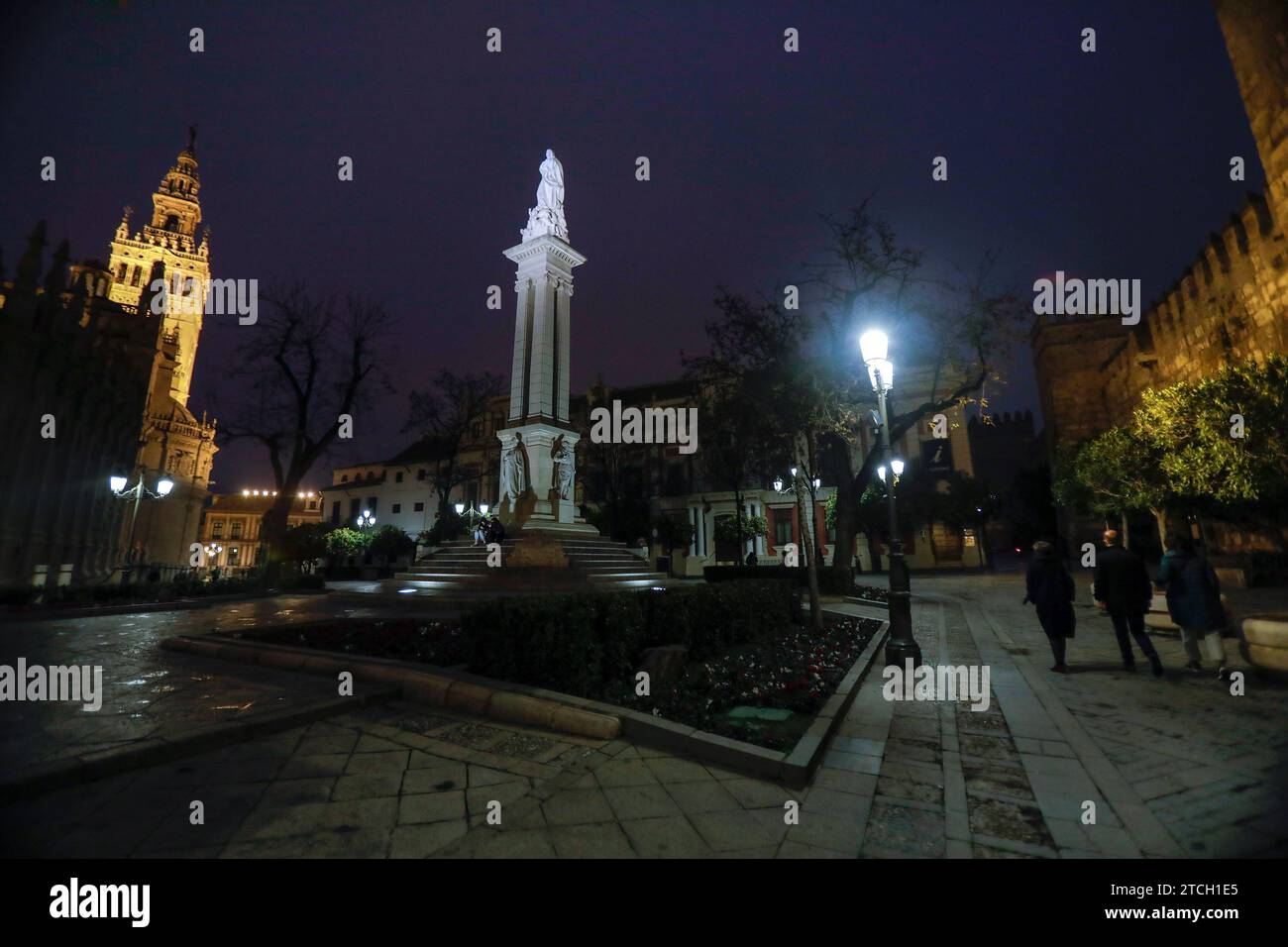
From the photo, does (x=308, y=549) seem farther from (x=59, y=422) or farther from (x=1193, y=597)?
(x=1193, y=597)

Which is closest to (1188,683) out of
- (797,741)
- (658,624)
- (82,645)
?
(797,741)

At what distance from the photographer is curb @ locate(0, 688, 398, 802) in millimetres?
3259

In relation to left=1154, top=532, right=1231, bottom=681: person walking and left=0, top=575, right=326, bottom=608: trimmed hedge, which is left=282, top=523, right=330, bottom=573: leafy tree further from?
left=1154, top=532, right=1231, bottom=681: person walking

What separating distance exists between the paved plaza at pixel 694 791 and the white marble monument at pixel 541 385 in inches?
577

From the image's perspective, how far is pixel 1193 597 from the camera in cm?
675

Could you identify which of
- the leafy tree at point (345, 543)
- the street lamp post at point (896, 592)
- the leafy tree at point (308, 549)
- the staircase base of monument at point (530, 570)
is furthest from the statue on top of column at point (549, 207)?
the leafy tree at point (345, 543)

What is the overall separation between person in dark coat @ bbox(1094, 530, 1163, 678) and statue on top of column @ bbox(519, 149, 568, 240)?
21.9 m

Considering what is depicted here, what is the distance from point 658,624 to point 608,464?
33.2 metres

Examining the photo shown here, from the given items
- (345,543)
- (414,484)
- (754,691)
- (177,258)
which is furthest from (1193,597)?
(177,258)

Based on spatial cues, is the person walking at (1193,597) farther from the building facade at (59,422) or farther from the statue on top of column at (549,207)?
the building facade at (59,422)

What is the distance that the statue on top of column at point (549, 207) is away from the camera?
2266 centimetres
